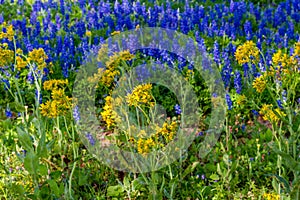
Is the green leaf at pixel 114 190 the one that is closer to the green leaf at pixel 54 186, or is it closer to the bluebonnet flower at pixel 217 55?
the green leaf at pixel 54 186

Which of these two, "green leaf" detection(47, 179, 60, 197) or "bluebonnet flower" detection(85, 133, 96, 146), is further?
"bluebonnet flower" detection(85, 133, 96, 146)

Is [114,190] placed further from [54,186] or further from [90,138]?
[90,138]

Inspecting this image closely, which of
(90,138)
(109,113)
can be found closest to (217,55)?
(90,138)

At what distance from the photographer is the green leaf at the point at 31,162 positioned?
10.3ft

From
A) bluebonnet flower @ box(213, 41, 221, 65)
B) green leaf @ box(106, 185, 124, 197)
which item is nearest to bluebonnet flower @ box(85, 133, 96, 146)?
green leaf @ box(106, 185, 124, 197)

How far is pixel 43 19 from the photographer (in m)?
7.29

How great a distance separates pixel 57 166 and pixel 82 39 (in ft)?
7.99

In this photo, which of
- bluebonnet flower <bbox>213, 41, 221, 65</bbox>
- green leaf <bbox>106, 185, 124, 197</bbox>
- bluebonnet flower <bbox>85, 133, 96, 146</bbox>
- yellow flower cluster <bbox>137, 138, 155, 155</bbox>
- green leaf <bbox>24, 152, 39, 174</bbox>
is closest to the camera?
yellow flower cluster <bbox>137, 138, 155, 155</bbox>

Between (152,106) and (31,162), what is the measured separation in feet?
2.58

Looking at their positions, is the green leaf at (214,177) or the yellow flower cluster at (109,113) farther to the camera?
the green leaf at (214,177)

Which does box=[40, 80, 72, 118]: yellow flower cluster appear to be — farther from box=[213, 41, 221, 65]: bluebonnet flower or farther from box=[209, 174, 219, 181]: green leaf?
box=[213, 41, 221, 65]: bluebonnet flower

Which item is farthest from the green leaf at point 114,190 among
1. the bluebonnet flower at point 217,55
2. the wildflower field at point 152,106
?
the bluebonnet flower at point 217,55

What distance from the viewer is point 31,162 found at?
124 inches

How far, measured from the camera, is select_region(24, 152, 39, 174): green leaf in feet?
10.3
